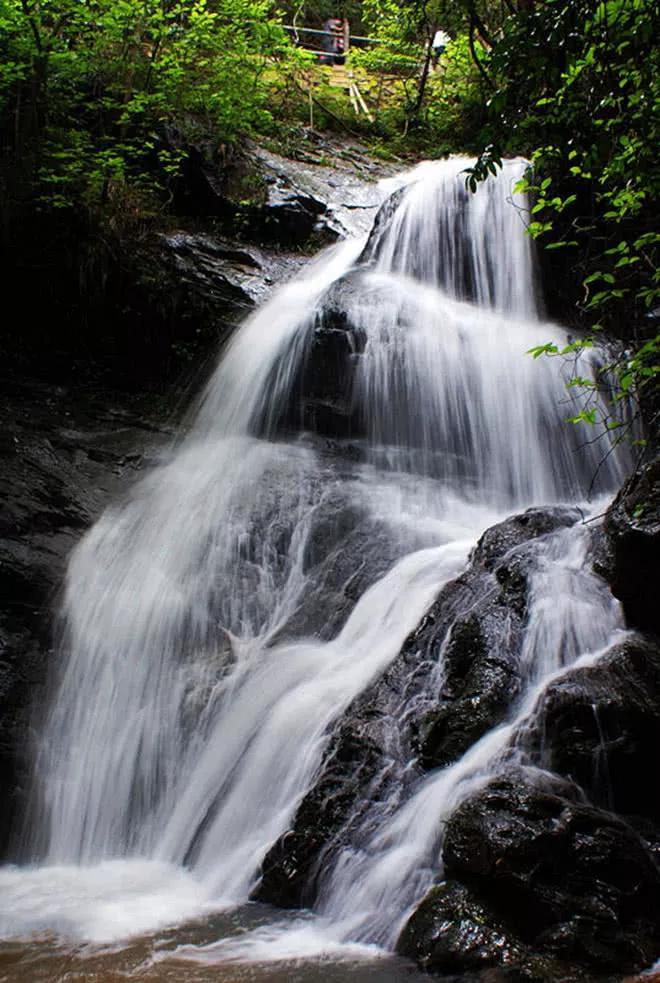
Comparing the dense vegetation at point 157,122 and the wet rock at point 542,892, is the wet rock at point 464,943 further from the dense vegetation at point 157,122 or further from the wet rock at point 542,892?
the dense vegetation at point 157,122

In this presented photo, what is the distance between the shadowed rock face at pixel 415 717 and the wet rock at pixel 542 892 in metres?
0.67

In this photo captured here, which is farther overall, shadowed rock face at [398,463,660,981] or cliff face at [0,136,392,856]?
cliff face at [0,136,392,856]

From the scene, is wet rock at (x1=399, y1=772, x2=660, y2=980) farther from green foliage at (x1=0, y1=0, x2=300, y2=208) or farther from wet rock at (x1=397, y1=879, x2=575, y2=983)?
green foliage at (x1=0, y1=0, x2=300, y2=208)

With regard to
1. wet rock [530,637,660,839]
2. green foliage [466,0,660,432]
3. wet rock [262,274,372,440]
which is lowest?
wet rock [530,637,660,839]

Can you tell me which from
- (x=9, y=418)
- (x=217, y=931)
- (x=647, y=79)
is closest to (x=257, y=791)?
(x=217, y=931)

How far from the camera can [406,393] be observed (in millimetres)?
8242

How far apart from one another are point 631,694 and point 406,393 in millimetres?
4870

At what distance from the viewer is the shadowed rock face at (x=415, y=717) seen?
397 cm

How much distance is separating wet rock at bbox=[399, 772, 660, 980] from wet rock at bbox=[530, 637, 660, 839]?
213mm

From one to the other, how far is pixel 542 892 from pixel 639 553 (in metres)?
1.91

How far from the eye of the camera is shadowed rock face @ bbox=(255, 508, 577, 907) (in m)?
3.97

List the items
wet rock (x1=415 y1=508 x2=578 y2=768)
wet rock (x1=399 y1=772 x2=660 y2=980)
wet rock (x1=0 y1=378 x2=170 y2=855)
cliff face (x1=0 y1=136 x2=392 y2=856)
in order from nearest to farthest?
wet rock (x1=399 y1=772 x2=660 y2=980) → wet rock (x1=415 y1=508 x2=578 y2=768) → wet rock (x1=0 y1=378 x2=170 y2=855) → cliff face (x1=0 y1=136 x2=392 y2=856)

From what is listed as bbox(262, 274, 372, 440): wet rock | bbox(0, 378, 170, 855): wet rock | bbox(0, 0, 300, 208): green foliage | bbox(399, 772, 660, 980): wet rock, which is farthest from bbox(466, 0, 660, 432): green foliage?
bbox(0, 0, 300, 208): green foliage

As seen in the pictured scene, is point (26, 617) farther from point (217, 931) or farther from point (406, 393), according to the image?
point (406, 393)
